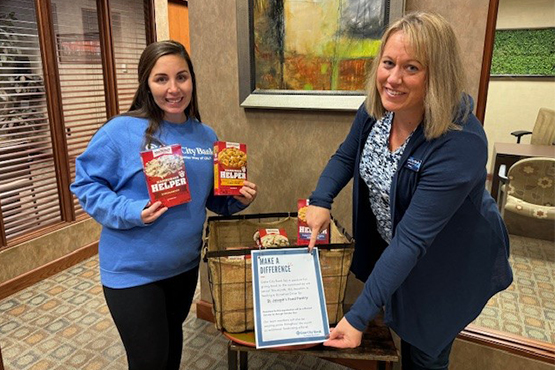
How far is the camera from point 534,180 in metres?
2.46

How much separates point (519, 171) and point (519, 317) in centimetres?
83


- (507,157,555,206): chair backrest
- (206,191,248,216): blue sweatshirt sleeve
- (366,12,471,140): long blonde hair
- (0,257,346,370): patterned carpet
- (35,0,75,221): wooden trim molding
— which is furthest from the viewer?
(35,0,75,221): wooden trim molding

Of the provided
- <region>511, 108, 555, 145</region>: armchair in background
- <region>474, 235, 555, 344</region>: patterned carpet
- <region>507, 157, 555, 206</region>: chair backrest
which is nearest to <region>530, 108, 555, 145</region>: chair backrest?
<region>511, 108, 555, 145</region>: armchair in background

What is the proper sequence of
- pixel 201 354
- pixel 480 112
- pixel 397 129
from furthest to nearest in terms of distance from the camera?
pixel 201 354
pixel 480 112
pixel 397 129

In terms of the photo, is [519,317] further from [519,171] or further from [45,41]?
[45,41]

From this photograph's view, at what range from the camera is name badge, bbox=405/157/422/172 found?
1.12 m

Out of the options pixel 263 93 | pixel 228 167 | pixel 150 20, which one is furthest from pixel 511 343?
pixel 150 20

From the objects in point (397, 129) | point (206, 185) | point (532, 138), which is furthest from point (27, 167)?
point (532, 138)

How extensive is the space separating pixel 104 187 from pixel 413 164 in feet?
3.13

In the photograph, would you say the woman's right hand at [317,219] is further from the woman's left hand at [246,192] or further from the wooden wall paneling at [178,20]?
the wooden wall paneling at [178,20]

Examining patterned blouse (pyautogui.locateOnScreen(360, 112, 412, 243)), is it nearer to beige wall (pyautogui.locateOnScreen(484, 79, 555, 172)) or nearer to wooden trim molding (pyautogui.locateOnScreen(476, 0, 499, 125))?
wooden trim molding (pyautogui.locateOnScreen(476, 0, 499, 125))

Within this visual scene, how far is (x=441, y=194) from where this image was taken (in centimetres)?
107

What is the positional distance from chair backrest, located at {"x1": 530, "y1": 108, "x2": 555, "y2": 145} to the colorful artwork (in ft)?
3.44

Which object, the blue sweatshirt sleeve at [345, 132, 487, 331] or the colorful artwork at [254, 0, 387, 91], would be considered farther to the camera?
the colorful artwork at [254, 0, 387, 91]
